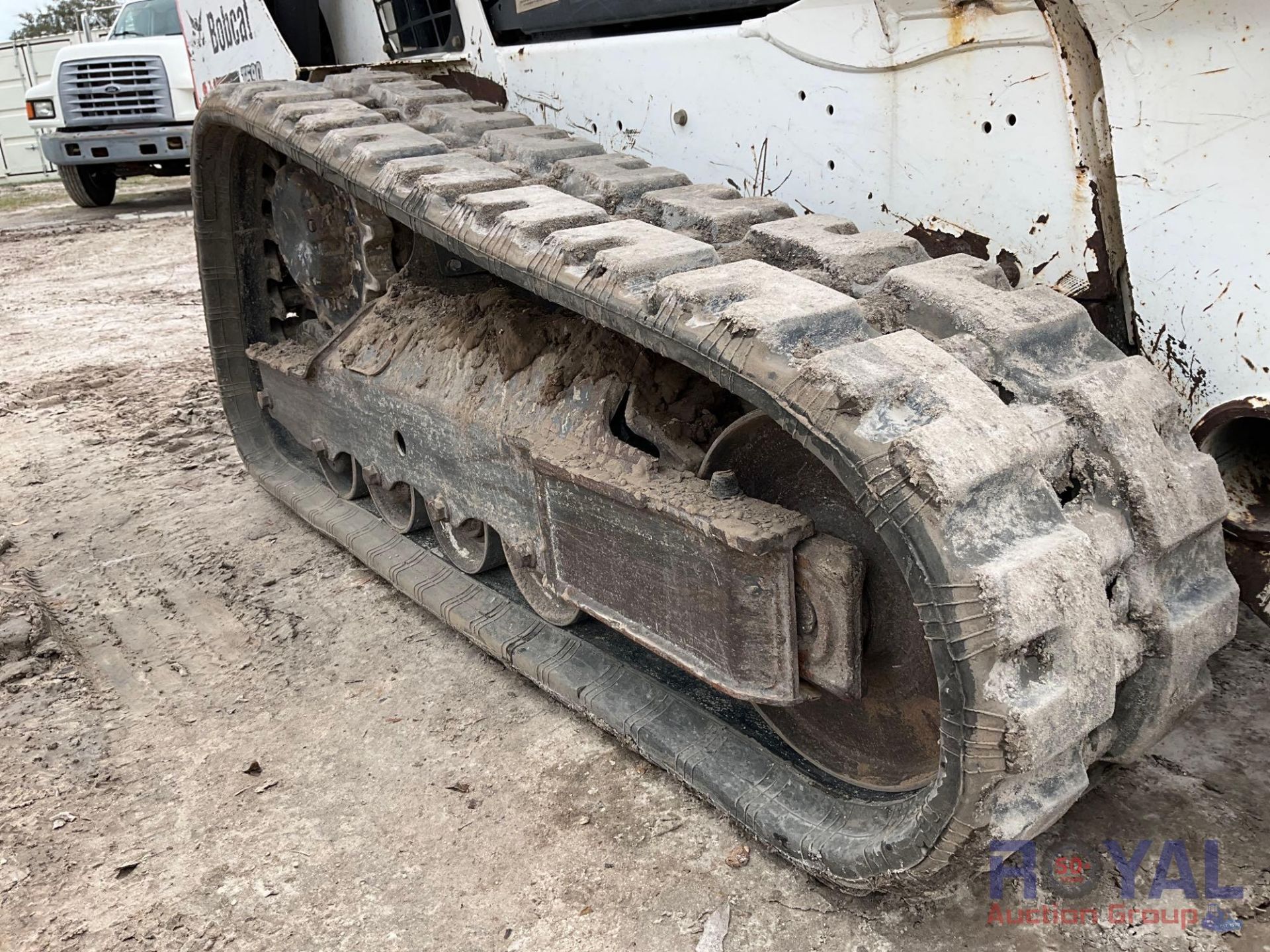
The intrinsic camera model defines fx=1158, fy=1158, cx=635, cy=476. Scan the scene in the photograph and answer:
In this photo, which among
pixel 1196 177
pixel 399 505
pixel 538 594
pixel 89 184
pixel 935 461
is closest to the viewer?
pixel 935 461

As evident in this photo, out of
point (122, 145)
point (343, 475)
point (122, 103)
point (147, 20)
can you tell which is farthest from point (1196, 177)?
point (147, 20)

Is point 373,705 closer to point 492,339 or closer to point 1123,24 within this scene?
point 492,339

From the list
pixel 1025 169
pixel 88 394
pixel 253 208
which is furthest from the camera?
pixel 88 394

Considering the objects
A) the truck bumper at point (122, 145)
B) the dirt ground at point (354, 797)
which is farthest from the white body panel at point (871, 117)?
the truck bumper at point (122, 145)

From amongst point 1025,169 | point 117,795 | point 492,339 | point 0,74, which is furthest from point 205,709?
point 0,74

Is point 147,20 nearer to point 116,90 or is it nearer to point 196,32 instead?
point 116,90

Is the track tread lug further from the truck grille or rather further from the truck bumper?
the truck grille

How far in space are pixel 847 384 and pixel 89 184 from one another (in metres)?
12.3

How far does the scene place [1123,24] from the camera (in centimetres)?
167

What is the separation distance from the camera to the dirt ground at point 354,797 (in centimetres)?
184

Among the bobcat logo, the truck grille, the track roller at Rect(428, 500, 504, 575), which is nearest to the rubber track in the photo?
the track roller at Rect(428, 500, 504, 575)

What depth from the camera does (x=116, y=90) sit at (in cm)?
1095

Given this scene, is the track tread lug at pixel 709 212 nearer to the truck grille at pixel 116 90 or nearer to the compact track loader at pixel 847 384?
the compact track loader at pixel 847 384

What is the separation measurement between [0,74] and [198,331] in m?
14.1
